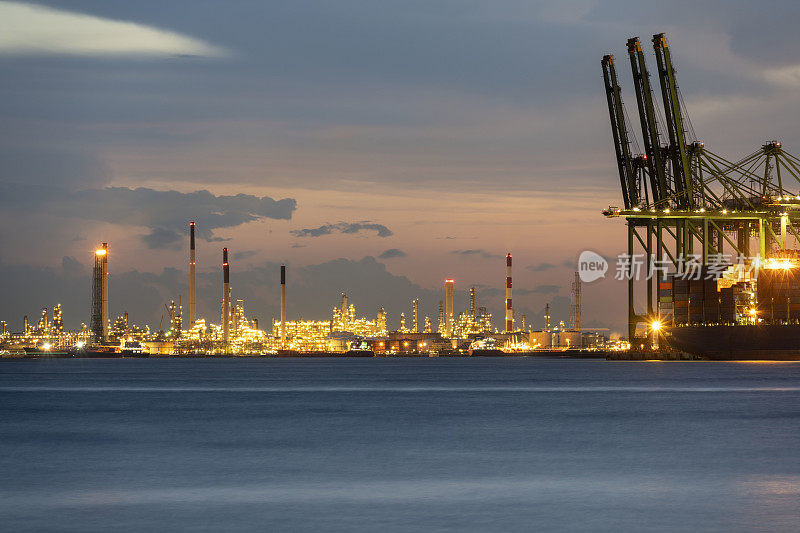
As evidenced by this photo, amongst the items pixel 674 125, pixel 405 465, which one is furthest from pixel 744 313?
pixel 405 465

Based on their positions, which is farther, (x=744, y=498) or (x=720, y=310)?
(x=720, y=310)

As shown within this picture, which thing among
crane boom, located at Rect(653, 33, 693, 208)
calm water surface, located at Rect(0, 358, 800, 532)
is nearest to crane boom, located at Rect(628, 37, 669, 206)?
crane boom, located at Rect(653, 33, 693, 208)

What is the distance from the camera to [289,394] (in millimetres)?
65875

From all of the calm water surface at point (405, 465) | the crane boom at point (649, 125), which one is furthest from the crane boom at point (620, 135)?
the calm water surface at point (405, 465)

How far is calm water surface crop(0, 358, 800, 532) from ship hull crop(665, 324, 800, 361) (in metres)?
47.9

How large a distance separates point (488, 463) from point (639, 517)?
9431mm

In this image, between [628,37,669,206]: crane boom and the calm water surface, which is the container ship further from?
the calm water surface

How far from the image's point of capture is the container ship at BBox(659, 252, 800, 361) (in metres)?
100

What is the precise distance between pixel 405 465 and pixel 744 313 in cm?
8269

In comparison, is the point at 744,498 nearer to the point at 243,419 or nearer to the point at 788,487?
the point at 788,487

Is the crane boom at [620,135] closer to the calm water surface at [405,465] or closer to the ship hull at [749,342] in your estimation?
the ship hull at [749,342]

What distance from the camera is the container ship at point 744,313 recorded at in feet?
328

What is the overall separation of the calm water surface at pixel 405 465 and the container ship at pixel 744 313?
47.7m

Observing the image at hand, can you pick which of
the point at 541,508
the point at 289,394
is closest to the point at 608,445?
the point at 541,508
